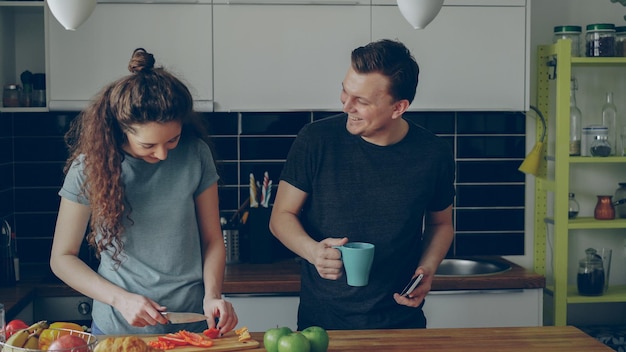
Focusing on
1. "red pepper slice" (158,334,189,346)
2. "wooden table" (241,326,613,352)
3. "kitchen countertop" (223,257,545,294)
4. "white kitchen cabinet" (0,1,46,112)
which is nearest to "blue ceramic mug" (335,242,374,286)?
"wooden table" (241,326,613,352)

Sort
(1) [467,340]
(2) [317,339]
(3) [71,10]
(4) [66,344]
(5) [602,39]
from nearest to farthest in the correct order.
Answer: (4) [66,344] < (3) [71,10] < (2) [317,339] < (1) [467,340] < (5) [602,39]

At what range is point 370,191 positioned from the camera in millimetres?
2365

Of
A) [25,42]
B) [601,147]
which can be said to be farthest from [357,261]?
[25,42]

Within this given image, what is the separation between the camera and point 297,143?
7.90 ft

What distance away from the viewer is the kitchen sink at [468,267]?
3.50 metres

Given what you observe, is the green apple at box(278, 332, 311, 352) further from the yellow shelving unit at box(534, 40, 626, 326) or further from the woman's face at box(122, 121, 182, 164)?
the yellow shelving unit at box(534, 40, 626, 326)

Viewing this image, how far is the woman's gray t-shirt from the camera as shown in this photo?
2.12 metres

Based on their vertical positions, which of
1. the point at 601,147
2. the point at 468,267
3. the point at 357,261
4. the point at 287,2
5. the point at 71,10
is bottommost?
the point at 468,267

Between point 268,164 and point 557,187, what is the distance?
1177 mm

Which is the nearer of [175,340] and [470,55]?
[175,340]

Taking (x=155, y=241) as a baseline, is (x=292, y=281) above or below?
below

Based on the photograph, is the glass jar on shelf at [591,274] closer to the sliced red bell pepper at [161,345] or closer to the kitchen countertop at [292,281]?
the kitchen countertop at [292,281]

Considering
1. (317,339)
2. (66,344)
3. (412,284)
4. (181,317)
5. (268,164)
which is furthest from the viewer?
(268,164)

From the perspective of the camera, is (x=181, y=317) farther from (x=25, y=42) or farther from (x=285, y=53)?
(x=25, y=42)
